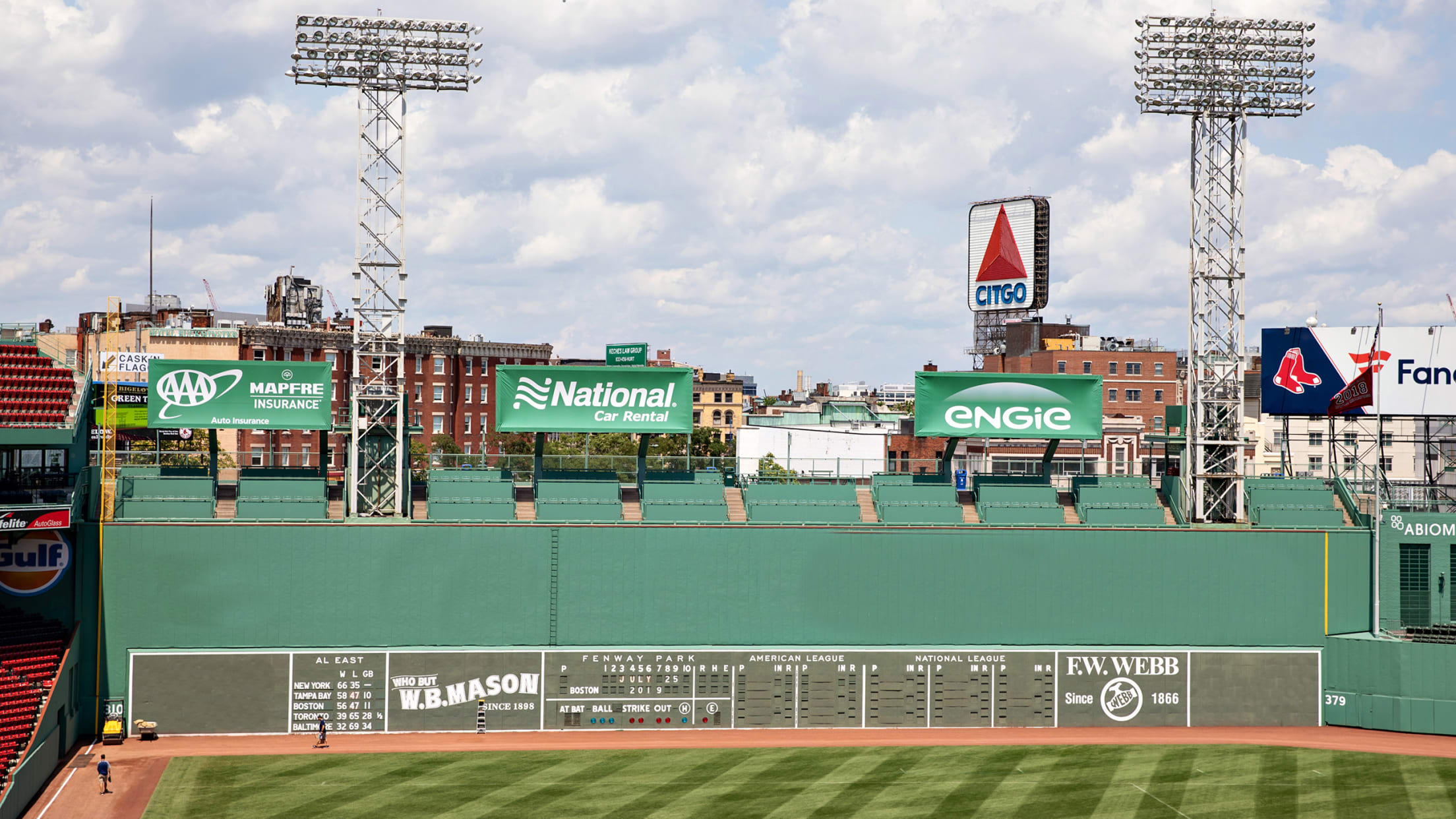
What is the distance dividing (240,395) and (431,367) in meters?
70.1

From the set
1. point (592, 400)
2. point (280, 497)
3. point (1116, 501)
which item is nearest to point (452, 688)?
point (280, 497)

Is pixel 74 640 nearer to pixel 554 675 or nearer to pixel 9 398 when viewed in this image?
pixel 9 398

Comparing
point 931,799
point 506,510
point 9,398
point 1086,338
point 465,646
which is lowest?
point 931,799

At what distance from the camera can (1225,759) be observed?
151ft

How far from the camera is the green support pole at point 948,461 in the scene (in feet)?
181

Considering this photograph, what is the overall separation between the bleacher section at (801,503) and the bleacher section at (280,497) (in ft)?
57.5

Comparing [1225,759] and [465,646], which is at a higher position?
[465,646]

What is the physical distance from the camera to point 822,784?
4212 centimetres

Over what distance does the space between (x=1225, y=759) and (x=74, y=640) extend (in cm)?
4280

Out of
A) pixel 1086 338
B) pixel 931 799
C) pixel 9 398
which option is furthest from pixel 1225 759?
pixel 1086 338

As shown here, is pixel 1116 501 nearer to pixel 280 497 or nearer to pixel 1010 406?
pixel 1010 406

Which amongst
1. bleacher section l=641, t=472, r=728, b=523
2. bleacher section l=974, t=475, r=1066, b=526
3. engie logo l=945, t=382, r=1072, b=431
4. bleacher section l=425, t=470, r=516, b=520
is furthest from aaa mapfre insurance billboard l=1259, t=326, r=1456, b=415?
bleacher section l=425, t=470, r=516, b=520

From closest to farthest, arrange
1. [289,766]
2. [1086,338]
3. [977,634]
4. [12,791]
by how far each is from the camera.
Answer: [12,791] → [289,766] → [977,634] → [1086,338]

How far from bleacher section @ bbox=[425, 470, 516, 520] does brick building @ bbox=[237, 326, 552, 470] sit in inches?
2405
